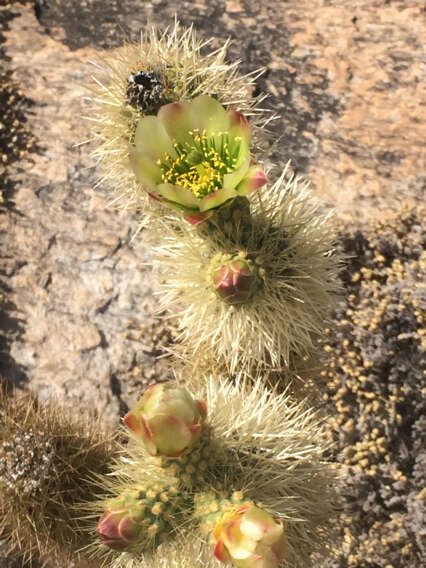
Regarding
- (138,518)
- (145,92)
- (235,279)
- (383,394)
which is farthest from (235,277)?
(383,394)

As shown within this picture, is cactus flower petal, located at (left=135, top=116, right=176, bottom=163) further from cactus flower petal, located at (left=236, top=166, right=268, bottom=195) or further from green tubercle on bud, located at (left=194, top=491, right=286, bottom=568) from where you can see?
green tubercle on bud, located at (left=194, top=491, right=286, bottom=568)

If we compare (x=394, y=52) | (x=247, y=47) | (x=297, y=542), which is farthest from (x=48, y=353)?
(x=394, y=52)

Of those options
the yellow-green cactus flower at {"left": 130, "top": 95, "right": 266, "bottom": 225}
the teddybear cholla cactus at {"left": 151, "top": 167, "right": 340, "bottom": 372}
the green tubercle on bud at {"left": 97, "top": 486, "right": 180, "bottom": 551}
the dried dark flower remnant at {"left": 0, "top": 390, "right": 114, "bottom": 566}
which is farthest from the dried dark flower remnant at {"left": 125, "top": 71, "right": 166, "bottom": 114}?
the green tubercle on bud at {"left": 97, "top": 486, "right": 180, "bottom": 551}

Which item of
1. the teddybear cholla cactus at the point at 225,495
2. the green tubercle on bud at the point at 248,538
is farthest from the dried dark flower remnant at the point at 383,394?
the green tubercle on bud at the point at 248,538

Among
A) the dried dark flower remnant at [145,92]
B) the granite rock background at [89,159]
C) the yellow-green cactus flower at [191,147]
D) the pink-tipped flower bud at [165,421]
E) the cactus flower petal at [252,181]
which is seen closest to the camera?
the pink-tipped flower bud at [165,421]

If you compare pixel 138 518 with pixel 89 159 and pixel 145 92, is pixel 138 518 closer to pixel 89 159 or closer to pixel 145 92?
pixel 145 92

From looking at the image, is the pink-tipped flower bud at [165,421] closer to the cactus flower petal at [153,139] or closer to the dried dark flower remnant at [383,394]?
the cactus flower petal at [153,139]
